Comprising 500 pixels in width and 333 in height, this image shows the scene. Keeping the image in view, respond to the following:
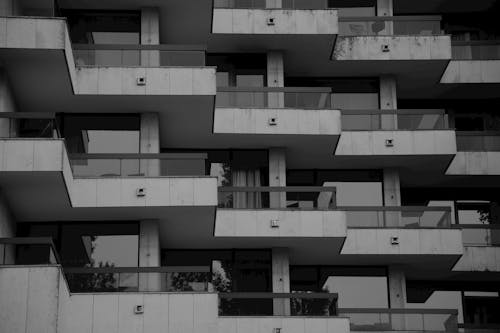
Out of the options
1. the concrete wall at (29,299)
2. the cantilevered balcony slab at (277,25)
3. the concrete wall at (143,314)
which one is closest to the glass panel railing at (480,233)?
the cantilevered balcony slab at (277,25)

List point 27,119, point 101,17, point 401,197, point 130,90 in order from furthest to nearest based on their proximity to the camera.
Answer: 1. point 401,197
2. point 101,17
3. point 130,90
4. point 27,119

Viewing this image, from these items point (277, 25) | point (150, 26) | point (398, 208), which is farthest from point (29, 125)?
point (398, 208)

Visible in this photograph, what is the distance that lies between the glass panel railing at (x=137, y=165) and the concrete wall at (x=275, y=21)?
5.53 metres

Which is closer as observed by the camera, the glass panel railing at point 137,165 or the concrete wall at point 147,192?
the concrete wall at point 147,192

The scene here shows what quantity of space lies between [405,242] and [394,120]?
4.24 meters

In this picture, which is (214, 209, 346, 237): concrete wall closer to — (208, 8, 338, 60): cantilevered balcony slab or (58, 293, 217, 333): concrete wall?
(58, 293, 217, 333): concrete wall

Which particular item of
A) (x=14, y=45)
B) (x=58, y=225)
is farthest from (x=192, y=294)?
(x=14, y=45)

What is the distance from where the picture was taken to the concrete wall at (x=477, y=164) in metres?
42.8

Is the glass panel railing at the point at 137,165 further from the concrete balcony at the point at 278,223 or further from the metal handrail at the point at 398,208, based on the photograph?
the metal handrail at the point at 398,208

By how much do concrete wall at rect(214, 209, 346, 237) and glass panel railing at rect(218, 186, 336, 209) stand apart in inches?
17.9

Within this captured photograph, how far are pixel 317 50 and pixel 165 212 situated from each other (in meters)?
8.40

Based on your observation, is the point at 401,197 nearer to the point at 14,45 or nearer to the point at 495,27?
the point at 495,27

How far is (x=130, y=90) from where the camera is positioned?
3791cm

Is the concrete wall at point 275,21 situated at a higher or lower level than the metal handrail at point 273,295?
higher
